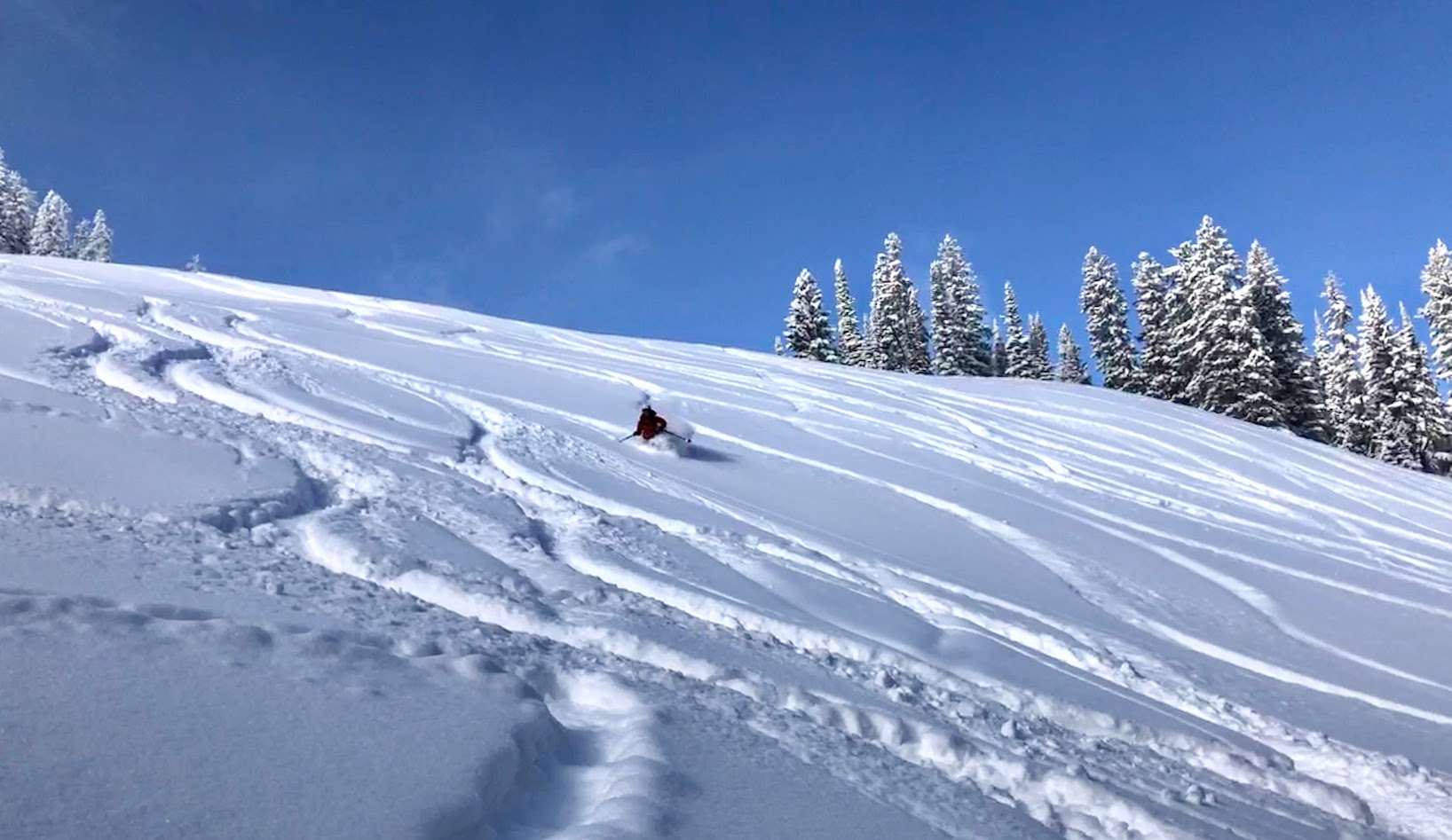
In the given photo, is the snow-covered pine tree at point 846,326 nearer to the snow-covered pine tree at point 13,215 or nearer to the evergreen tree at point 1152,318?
the evergreen tree at point 1152,318

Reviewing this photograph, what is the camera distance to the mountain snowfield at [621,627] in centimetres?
341

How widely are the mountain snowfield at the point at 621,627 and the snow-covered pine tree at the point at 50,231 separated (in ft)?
191

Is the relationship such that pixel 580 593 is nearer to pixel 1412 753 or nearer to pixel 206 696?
pixel 206 696

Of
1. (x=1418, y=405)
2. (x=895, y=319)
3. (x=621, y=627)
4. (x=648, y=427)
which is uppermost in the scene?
(x=895, y=319)

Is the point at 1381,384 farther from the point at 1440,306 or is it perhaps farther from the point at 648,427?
the point at 648,427

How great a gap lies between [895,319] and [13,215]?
50.3 metres

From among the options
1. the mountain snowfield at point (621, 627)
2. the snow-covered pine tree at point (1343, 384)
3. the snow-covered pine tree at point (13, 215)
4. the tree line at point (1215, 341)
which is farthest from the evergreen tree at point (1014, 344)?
the snow-covered pine tree at point (13, 215)

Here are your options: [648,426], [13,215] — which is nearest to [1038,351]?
[648,426]

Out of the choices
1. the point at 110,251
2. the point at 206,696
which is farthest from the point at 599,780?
the point at 110,251

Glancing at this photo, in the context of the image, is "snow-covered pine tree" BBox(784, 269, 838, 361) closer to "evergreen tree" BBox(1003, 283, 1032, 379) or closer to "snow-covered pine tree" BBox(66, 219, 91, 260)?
"evergreen tree" BBox(1003, 283, 1032, 379)

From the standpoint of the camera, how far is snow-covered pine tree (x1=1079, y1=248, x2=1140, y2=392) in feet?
153

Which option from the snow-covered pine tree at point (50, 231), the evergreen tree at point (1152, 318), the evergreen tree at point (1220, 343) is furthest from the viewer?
the snow-covered pine tree at point (50, 231)

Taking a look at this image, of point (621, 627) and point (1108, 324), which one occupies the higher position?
point (1108, 324)

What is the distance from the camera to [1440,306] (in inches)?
1585
